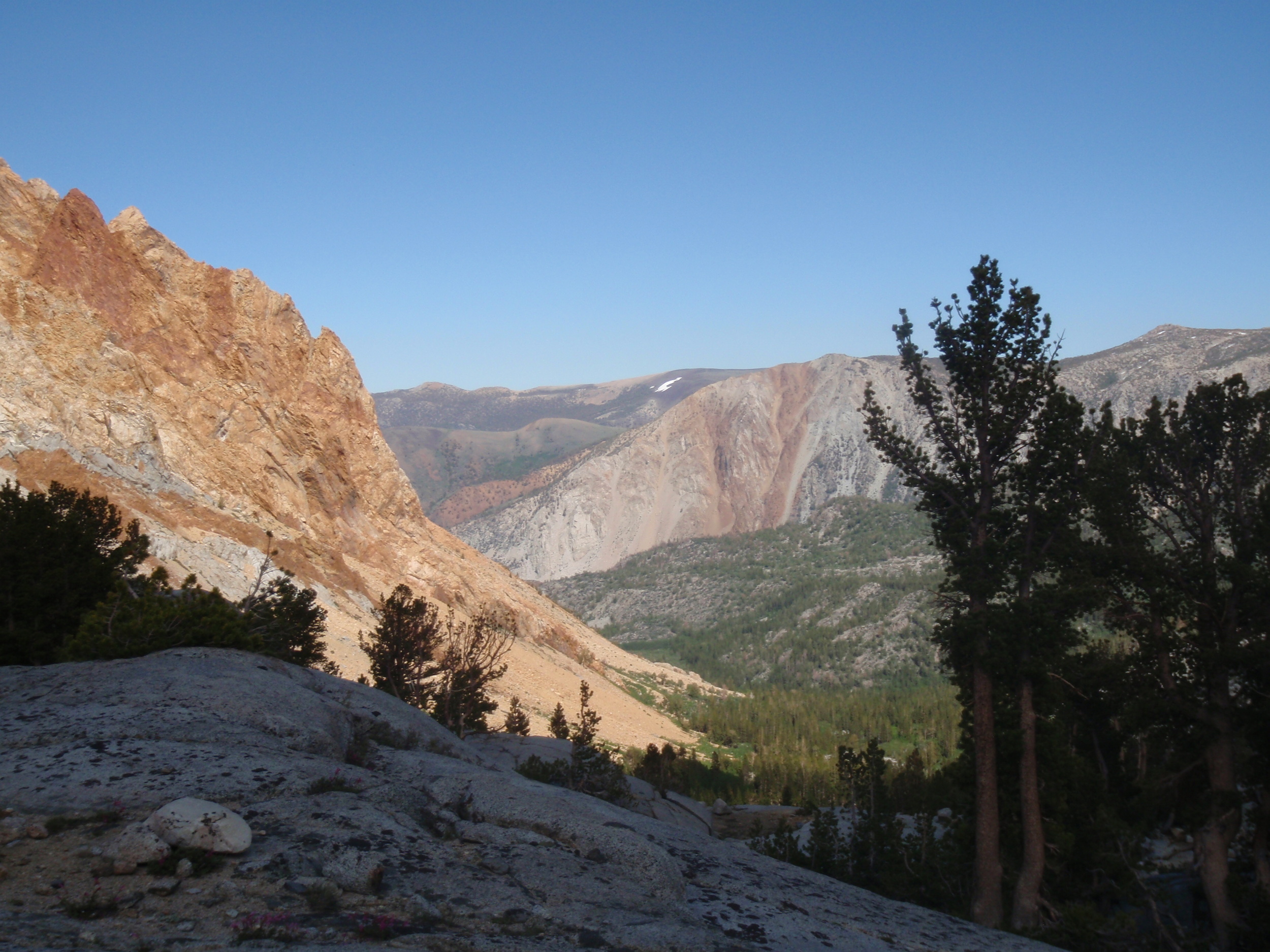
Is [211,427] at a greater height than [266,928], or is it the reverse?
[211,427]

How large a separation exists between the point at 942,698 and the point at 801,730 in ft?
75.5

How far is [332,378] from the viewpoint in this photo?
204ft

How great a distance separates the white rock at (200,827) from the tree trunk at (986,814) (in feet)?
40.5

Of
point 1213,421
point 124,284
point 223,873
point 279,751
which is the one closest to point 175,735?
point 279,751

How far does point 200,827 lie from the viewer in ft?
20.2

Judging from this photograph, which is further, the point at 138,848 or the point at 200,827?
the point at 200,827

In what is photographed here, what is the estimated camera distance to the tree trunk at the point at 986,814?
13.9m

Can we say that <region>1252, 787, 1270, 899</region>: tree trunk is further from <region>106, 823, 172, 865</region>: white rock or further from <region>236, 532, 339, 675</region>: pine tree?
<region>236, 532, 339, 675</region>: pine tree

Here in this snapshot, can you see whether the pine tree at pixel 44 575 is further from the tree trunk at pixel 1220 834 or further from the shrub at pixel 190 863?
the tree trunk at pixel 1220 834

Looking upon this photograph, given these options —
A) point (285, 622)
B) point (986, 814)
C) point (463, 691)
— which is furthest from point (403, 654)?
point (986, 814)

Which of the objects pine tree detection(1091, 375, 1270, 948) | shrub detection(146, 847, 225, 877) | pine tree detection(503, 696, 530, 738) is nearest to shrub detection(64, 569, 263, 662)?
shrub detection(146, 847, 225, 877)

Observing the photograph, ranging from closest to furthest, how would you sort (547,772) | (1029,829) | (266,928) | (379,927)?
(266,928), (379,927), (1029,829), (547,772)

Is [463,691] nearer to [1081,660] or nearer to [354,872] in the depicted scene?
[1081,660]

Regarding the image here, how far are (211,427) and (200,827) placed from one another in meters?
50.4
